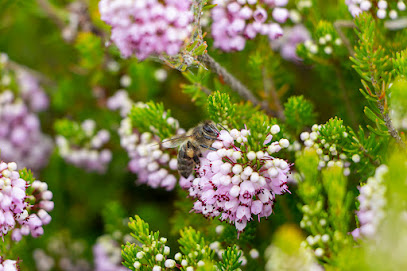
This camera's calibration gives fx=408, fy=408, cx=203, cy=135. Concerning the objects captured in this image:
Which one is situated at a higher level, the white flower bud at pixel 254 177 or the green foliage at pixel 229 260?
the white flower bud at pixel 254 177

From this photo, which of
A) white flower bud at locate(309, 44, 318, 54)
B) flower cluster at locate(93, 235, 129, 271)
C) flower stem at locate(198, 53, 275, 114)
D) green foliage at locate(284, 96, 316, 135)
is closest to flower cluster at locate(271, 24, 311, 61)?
white flower bud at locate(309, 44, 318, 54)

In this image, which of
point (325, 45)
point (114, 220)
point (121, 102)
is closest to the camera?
point (325, 45)

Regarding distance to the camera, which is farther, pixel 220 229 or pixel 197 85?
pixel 197 85

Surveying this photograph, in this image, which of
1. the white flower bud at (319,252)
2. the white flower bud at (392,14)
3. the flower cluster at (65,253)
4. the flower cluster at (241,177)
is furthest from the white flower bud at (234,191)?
the flower cluster at (65,253)

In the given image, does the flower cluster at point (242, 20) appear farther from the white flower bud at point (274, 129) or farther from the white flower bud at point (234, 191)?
the white flower bud at point (234, 191)

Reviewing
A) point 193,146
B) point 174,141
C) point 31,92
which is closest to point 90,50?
point 31,92

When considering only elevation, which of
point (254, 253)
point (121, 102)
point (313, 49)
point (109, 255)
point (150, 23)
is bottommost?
point (109, 255)

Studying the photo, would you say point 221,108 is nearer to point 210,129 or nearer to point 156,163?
point 210,129
